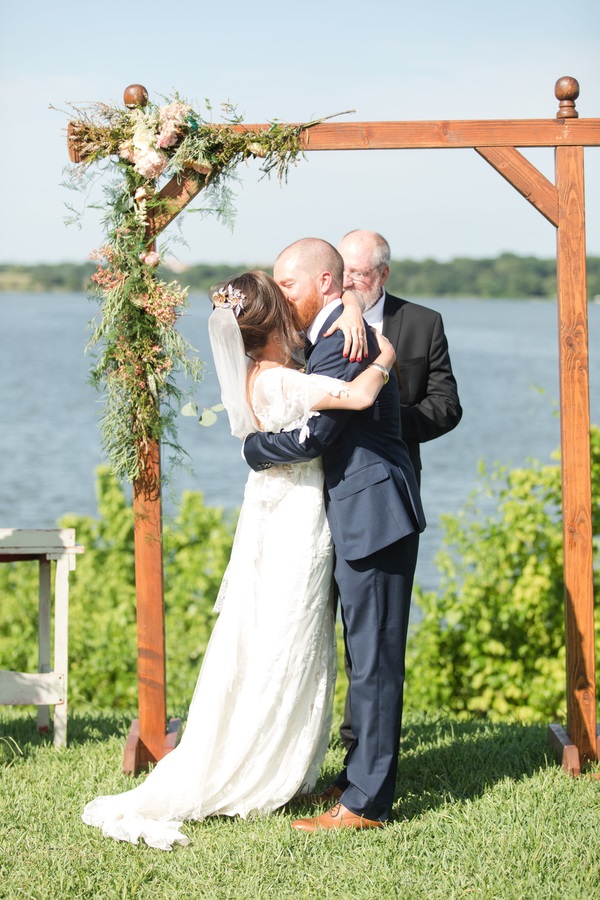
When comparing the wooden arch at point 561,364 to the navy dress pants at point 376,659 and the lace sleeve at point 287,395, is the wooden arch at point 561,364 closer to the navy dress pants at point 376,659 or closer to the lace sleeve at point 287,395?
the lace sleeve at point 287,395

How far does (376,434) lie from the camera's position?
11.9ft

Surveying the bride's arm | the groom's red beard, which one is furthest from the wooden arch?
the bride's arm

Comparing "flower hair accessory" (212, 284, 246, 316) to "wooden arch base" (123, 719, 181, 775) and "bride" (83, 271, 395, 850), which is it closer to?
"bride" (83, 271, 395, 850)

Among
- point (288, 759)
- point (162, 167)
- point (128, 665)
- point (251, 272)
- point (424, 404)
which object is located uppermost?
point (162, 167)

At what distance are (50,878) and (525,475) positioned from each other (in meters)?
4.12

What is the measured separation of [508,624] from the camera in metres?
6.49

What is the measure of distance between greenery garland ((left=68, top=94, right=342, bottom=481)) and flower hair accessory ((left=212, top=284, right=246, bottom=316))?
2.15ft

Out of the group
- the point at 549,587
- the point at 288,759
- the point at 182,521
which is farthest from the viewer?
the point at 182,521

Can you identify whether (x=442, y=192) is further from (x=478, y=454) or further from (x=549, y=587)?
(x=549, y=587)

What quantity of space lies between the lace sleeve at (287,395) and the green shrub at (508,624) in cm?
326

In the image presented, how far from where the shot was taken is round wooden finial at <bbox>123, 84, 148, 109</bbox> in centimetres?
418

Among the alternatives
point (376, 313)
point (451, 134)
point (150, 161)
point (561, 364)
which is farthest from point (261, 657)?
point (451, 134)

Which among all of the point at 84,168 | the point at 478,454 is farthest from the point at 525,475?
the point at 478,454

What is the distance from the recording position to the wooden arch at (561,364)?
425cm
